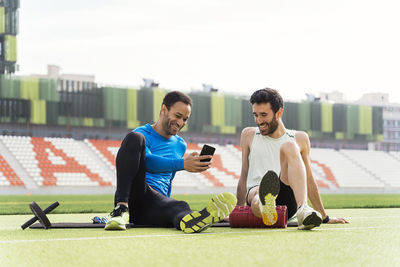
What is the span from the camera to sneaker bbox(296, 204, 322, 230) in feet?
11.1

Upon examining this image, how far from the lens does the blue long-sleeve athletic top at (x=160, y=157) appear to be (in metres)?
3.73

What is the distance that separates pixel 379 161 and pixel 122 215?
35.3m

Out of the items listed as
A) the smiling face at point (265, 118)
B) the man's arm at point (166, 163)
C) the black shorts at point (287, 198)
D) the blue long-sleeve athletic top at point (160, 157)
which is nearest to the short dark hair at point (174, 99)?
the blue long-sleeve athletic top at point (160, 157)

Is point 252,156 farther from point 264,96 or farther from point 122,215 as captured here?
point 122,215

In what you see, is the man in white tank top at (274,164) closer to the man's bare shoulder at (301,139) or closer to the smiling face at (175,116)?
the man's bare shoulder at (301,139)

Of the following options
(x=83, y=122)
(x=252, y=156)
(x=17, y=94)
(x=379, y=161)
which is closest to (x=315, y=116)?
(x=379, y=161)

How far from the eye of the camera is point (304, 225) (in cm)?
346

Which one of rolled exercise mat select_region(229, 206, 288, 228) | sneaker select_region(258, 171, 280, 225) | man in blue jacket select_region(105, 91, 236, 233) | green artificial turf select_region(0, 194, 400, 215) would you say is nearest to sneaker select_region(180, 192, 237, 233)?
man in blue jacket select_region(105, 91, 236, 233)

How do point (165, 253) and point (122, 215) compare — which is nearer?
point (165, 253)

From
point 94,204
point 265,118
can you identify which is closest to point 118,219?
point 265,118

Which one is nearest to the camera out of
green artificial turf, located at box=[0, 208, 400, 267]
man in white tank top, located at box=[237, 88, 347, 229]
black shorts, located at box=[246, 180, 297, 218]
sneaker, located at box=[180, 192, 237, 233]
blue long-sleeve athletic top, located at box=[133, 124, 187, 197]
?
green artificial turf, located at box=[0, 208, 400, 267]

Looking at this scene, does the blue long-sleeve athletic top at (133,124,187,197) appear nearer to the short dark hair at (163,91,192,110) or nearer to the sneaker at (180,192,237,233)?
the short dark hair at (163,91,192,110)

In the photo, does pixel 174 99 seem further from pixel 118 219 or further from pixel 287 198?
pixel 287 198

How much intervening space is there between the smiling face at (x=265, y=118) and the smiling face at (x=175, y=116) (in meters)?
0.48
